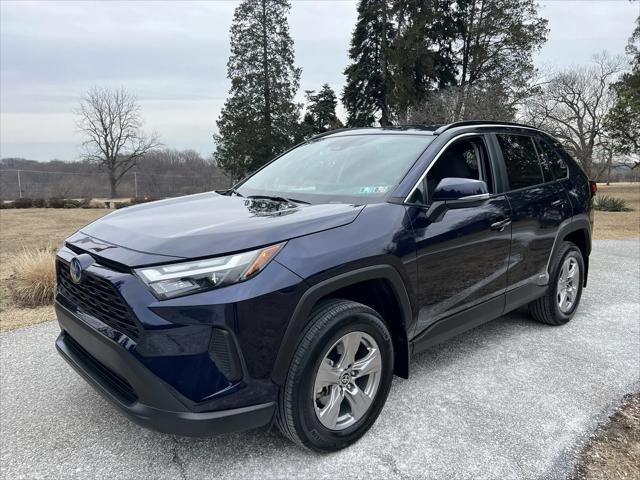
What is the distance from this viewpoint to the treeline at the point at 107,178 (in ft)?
90.4

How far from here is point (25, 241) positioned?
399 inches

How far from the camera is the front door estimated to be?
2756 millimetres

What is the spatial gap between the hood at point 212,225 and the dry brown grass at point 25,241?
2641 millimetres

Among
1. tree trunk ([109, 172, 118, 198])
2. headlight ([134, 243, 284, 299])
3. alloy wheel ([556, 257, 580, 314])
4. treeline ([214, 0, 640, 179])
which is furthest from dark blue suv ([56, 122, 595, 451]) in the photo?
tree trunk ([109, 172, 118, 198])

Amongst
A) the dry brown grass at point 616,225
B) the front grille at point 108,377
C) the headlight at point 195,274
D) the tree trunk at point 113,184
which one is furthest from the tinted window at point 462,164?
the tree trunk at point 113,184

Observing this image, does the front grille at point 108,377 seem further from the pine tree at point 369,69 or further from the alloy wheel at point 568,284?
the pine tree at point 369,69

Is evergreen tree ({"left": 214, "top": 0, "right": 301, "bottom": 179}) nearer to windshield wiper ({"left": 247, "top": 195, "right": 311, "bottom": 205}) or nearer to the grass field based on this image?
the grass field

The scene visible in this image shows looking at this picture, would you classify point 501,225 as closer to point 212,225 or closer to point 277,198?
point 277,198

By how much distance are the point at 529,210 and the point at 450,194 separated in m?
1.23

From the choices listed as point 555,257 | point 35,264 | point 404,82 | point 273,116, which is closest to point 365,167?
point 555,257

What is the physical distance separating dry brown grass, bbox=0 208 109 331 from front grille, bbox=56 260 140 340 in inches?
103

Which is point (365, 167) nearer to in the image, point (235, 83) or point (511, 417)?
point (511, 417)

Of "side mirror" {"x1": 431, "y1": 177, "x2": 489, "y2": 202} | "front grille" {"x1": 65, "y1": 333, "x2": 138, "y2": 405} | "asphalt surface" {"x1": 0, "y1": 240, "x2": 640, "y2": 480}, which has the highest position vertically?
"side mirror" {"x1": 431, "y1": 177, "x2": 489, "y2": 202}

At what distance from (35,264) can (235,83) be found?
2922 cm
